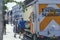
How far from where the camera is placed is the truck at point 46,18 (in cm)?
1190

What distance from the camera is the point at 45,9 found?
12016mm

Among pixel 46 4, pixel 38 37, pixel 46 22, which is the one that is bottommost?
pixel 38 37

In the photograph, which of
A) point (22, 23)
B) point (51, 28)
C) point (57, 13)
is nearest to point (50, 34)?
point (51, 28)

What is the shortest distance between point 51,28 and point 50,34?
35 centimetres

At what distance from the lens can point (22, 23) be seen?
20.0 metres

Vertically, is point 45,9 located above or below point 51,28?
above

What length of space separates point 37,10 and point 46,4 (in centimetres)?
57

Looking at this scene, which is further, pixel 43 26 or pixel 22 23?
pixel 22 23

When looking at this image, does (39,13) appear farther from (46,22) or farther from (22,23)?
(22,23)

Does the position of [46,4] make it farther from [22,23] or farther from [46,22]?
[22,23]

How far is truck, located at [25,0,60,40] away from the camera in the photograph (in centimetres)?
1190

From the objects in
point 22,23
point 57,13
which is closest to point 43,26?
point 57,13

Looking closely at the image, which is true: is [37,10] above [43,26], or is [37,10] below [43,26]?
above

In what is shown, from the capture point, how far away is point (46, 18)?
39.4 ft
